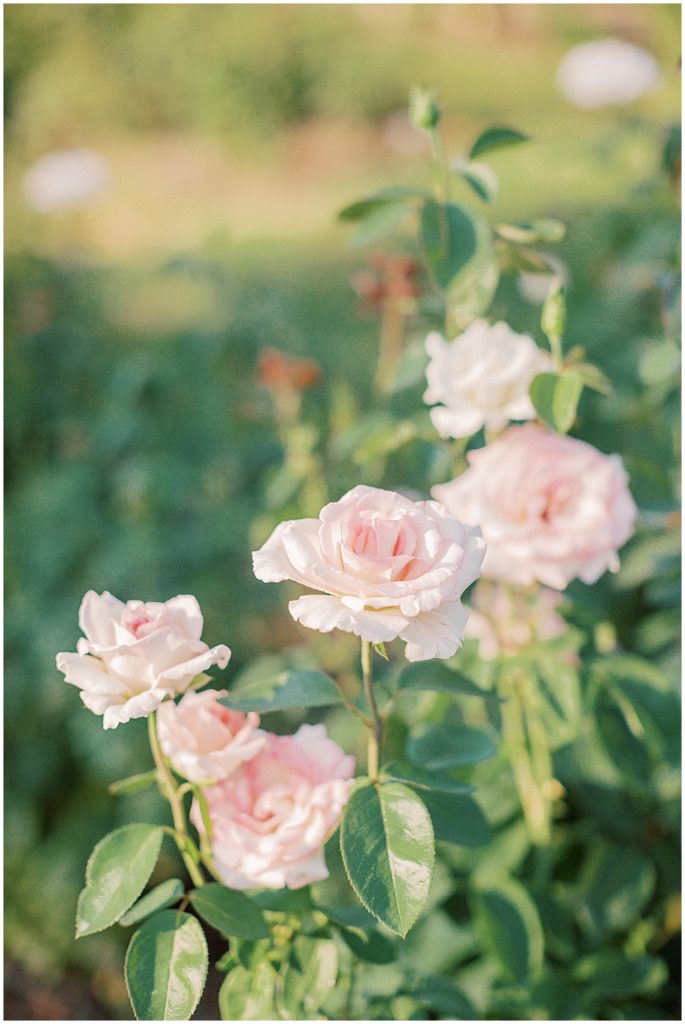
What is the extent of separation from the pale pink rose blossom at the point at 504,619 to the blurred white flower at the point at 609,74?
1.42m

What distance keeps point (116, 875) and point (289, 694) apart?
0.17 meters

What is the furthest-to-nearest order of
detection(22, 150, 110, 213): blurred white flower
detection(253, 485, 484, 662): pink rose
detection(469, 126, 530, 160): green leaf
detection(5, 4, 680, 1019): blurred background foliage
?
1. detection(22, 150, 110, 213): blurred white flower
2. detection(5, 4, 680, 1019): blurred background foliage
3. detection(469, 126, 530, 160): green leaf
4. detection(253, 485, 484, 662): pink rose

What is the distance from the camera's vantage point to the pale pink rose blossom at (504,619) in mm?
1082

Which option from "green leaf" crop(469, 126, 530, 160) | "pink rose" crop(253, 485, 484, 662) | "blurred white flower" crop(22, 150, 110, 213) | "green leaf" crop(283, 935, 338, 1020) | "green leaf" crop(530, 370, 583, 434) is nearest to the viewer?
"pink rose" crop(253, 485, 484, 662)

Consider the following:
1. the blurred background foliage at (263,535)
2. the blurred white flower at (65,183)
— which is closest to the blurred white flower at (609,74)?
the blurred background foliage at (263,535)

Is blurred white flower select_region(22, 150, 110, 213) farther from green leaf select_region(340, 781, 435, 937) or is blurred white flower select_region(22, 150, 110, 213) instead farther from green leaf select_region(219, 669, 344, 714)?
green leaf select_region(340, 781, 435, 937)

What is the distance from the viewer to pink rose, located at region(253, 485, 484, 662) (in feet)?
2.10

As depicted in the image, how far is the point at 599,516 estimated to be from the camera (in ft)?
3.04

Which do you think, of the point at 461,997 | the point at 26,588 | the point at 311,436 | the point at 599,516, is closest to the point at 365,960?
the point at 461,997

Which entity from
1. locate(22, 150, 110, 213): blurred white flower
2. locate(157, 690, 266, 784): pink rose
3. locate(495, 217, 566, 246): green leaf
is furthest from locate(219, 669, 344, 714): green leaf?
locate(22, 150, 110, 213): blurred white flower

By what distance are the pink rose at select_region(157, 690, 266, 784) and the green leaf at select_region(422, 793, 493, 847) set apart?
0.19 meters

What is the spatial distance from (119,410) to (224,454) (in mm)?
191

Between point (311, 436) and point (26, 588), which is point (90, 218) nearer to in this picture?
point (26, 588)

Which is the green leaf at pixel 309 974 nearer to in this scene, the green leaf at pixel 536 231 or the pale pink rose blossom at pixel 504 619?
the pale pink rose blossom at pixel 504 619
